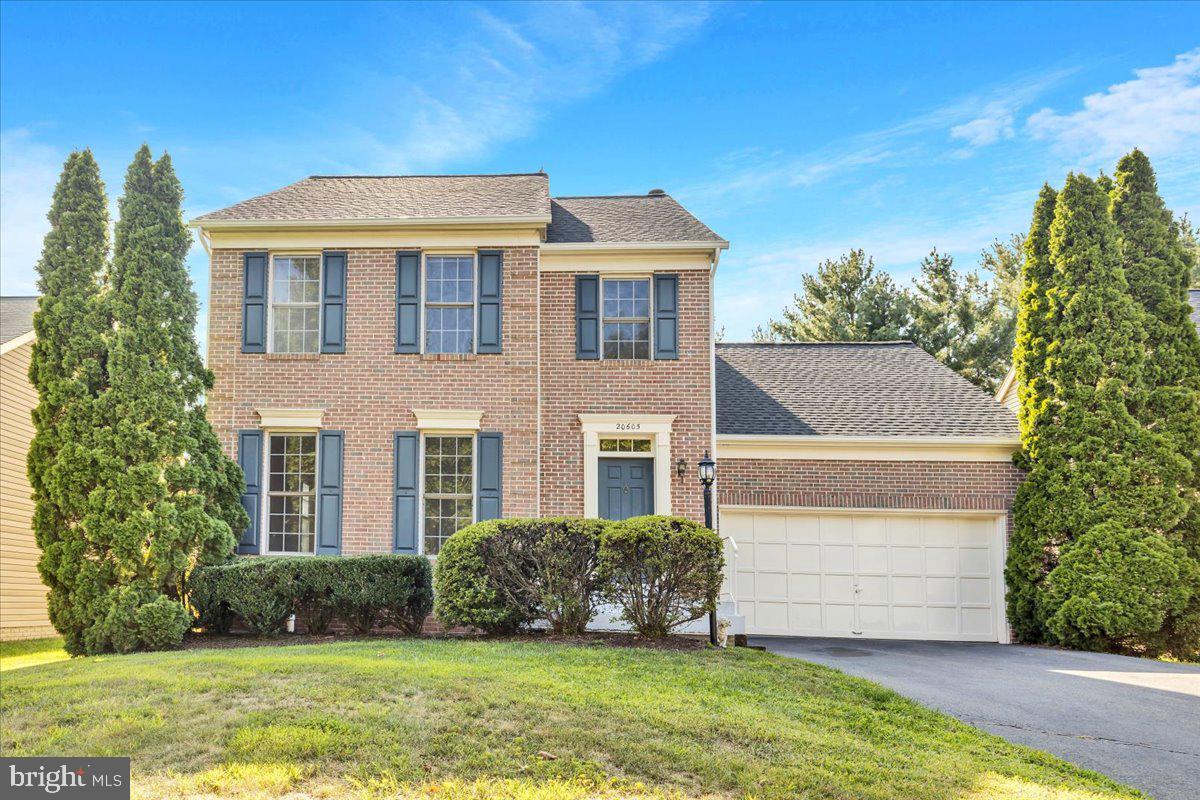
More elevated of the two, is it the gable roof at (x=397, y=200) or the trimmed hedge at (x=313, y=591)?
the gable roof at (x=397, y=200)

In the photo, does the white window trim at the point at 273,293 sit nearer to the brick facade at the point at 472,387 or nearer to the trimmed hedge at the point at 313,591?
the brick facade at the point at 472,387

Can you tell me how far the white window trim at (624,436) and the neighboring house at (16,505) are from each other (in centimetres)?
967

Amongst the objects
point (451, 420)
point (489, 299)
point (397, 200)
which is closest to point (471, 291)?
point (489, 299)

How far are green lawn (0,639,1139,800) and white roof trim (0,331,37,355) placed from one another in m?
9.34

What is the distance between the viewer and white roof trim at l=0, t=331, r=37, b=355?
638 inches

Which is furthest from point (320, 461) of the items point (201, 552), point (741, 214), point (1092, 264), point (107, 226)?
point (1092, 264)

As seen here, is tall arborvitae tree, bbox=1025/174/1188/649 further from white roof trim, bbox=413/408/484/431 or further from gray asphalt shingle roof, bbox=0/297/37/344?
gray asphalt shingle roof, bbox=0/297/37/344

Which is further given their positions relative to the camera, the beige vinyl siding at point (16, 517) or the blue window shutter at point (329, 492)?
the beige vinyl siding at point (16, 517)

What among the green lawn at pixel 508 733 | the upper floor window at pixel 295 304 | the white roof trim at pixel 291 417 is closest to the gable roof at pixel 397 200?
the upper floor window at pixel 295 304

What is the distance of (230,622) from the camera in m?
11.9

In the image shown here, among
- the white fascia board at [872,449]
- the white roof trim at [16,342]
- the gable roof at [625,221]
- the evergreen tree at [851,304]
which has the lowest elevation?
the white fascia board at [872,449]

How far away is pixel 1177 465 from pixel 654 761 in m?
11.1

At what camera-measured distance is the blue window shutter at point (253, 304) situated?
14.3 meters

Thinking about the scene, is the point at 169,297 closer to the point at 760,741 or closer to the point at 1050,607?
the point at 760,741
